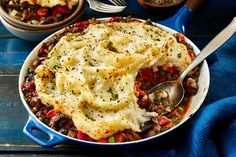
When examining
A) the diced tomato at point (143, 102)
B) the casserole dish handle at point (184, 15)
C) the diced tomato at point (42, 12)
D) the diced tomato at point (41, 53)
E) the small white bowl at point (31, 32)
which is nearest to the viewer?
the diced tomato at point (143, 102)

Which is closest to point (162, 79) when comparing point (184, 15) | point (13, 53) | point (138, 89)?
point (138, 89)

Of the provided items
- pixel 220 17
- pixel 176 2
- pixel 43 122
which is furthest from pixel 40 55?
pixel 220 17

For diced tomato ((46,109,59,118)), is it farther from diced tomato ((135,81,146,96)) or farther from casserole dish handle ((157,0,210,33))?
casserole dish handle ((157,0,210,33))

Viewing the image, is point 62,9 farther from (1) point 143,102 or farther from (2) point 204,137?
(2) point 204,137

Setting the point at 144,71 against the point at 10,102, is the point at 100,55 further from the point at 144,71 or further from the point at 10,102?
the point at 10,102

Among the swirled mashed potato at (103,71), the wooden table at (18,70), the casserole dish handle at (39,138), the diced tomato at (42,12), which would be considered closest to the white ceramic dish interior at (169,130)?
the casserole dish handle at (39,138)

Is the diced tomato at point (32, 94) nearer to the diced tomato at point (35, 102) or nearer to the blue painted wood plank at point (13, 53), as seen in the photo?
the diced tomato at point (35, 102)
